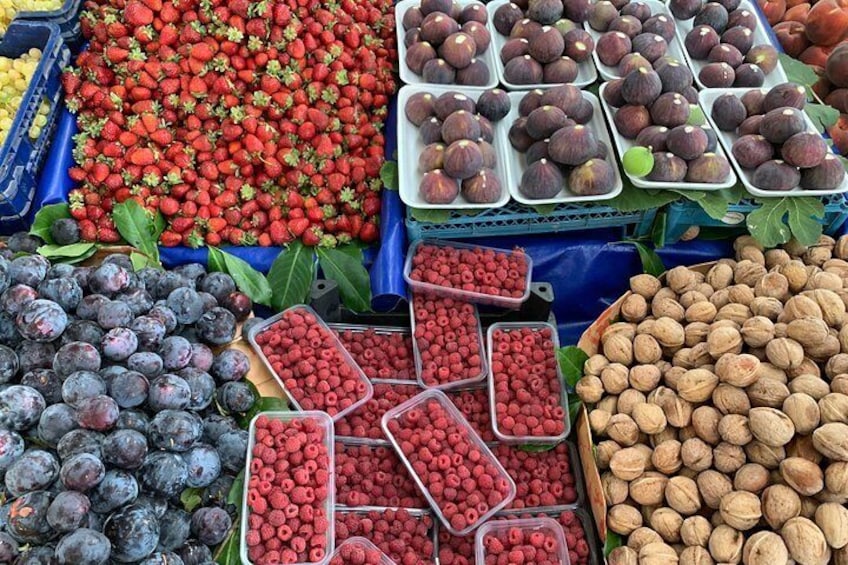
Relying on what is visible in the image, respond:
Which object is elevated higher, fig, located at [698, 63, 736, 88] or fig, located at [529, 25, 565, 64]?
fig, located at [529, 25, 565, 64]

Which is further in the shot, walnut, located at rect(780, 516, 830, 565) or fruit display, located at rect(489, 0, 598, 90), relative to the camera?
fruit display, located at rect(489, 0, 598, 90)

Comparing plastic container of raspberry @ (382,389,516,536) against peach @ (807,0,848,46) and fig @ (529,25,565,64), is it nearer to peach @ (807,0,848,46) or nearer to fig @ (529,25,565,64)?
fig @ (529,25,565,64)

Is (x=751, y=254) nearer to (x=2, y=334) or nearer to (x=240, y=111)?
(x=240, y=111)

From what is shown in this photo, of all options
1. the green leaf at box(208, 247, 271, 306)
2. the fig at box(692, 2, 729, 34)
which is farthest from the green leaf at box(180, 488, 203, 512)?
the fig at box(692, 2, 729, 34)

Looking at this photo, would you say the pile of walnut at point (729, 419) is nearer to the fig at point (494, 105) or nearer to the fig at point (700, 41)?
the fig at point (494, 105)

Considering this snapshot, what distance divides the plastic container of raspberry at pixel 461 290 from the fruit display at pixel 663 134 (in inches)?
17.1

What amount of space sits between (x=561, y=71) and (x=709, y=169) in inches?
22.8

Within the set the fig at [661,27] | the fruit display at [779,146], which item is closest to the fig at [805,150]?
the fruit display at [779,146]

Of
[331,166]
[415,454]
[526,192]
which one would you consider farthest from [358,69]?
[415,454]

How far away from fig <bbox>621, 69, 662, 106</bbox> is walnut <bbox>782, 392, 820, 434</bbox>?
97 centimetres

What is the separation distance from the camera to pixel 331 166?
2.13 meters

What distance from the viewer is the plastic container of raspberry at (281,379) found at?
179 centimetres

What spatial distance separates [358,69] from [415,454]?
129 cm

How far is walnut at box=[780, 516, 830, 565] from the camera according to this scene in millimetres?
1378
